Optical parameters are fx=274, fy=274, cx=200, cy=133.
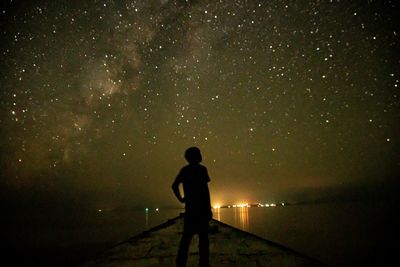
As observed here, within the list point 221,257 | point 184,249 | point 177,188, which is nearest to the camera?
point 184,249

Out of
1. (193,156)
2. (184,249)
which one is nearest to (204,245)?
(184,249)

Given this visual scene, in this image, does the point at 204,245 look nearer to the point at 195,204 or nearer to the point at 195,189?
the point at 195,204

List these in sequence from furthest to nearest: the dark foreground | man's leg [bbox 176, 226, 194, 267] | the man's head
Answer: the dark foreground
the man's head
man's leg [bbox 176, 226, 194, 267]

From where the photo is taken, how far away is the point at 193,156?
3873mm

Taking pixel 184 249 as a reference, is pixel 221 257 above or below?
below

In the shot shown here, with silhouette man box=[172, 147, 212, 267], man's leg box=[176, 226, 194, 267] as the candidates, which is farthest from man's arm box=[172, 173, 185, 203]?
man's leg box=[176, 226, 194, 267]

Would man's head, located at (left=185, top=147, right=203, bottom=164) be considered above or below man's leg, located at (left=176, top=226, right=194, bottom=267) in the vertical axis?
above

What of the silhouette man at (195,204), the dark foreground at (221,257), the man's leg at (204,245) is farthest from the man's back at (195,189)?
the dark foreground at (221,257)

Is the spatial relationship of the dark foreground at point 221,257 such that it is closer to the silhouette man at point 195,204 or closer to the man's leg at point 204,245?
the man's leg at point 204,245

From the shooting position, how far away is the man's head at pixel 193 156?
387 centimetres

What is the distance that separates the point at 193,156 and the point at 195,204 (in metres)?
0.66

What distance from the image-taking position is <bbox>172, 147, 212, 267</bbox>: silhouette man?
12.3 feet

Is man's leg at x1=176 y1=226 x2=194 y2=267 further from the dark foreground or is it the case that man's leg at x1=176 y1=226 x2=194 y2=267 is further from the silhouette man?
the dark foreground

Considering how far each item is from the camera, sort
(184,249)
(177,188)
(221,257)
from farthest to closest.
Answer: (221,257) → (177,188) → (184,249)
